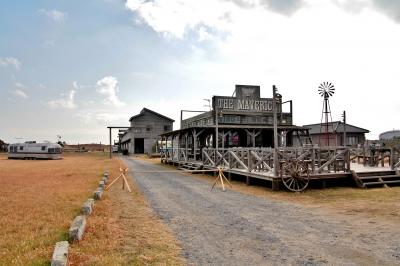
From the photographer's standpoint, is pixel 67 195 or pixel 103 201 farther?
pixel 67 195

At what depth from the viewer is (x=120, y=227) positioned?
9078 millimetres

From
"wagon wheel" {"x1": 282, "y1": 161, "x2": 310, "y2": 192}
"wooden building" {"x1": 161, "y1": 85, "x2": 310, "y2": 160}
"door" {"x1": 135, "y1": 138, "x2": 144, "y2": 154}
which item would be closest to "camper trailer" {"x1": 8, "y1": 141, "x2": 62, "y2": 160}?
"door" {"x1": 135, "y1": 138, "x2": 144, "y2": 154}

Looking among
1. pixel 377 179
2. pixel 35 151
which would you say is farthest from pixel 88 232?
pixel 35 151

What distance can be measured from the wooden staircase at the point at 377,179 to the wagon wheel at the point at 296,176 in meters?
2.43

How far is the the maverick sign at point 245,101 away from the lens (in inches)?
1363

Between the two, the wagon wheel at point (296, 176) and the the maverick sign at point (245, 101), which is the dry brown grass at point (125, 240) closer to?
the wagon wheel at point (296, 176)

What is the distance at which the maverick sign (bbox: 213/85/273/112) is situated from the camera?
1363 inches

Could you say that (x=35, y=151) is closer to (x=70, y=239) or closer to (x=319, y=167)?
(x=319, y=167)

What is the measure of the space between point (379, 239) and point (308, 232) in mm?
1360

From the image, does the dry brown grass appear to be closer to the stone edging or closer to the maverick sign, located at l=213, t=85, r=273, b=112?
the stone edging

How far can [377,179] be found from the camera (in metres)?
17.5

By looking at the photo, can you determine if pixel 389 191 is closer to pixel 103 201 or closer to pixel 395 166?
pixel 395 166

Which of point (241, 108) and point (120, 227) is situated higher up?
point (241, 108)

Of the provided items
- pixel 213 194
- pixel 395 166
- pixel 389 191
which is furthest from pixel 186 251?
pixel 395 166
